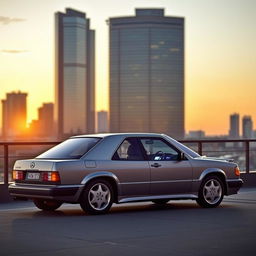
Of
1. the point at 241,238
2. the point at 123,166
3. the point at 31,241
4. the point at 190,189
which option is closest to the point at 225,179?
the point at 190,189

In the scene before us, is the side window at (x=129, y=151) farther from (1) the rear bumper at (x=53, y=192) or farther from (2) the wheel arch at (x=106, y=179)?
(1) the rear bumper at (x=53, y=192)

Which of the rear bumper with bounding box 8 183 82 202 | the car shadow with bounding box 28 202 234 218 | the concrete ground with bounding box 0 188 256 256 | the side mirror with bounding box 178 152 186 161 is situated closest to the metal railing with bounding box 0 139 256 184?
the concrete ground with bounding box 0 188 256 256

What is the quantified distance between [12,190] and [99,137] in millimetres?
1837

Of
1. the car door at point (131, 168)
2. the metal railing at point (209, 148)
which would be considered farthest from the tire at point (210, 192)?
the metal railing at point (209, 148)

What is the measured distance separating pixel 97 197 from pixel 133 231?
267cm

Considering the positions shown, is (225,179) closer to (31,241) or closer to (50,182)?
(50,182)

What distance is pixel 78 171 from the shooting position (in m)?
14.5

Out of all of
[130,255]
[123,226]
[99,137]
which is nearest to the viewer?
[130,255]

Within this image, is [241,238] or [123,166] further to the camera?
[123,166]

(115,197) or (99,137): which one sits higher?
(99,137)

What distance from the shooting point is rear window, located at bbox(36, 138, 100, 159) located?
1494 centimetres

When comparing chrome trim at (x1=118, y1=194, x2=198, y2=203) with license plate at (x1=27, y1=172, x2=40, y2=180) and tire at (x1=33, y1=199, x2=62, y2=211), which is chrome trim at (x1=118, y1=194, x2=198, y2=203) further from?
license plate at (x1=27, y1=172, x2=40, y2=180)

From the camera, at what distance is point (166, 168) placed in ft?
51.4

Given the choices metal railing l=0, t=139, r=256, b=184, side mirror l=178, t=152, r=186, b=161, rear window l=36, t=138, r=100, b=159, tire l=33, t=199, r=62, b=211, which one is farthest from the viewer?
metal railing l=0, t=139, r=256, b=184
